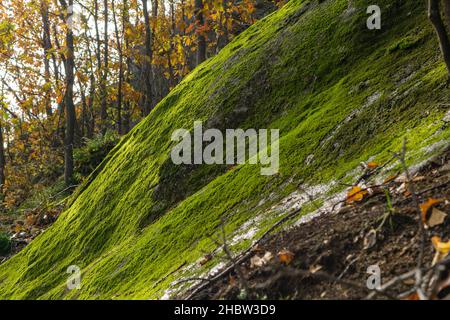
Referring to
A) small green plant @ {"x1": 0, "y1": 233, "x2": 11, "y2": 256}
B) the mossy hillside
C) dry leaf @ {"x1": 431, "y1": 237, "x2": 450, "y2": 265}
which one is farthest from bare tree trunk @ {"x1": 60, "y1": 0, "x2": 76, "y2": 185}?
dry leaf @ {"x1": 431, "y1": 237, "x2": 450, "y2": 265}

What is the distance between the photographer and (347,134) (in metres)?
3.44

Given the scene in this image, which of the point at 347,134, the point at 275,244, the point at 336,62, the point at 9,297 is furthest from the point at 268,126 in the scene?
the point at 9,297

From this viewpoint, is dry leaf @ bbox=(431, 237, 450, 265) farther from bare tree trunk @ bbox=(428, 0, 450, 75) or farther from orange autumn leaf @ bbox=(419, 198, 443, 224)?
bare tree trunk @ bbox=(428, 0, 450, 75)

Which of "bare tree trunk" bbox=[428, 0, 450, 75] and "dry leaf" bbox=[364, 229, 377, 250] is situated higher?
"bare tree trunk" bbox=[428, 0, 450, 75]

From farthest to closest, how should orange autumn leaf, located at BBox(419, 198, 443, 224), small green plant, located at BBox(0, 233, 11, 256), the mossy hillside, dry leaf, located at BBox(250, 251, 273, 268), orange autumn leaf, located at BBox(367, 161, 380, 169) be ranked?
1. small green plant, located at BBox(0, 233, 11, 256)
2. the mossy hillside
3. orange autumn leaf, located at BBox(367, 161, 380, 169)
4. dry leaf, located at BBox(250, 251, 273, 268)
5. orange autumn leaf, located at BBox(419, 198, 443, 224)

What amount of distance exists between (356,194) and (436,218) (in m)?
0.58

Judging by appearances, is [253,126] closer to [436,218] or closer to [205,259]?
[205,259]

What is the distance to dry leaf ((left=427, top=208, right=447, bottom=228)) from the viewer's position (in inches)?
81.8

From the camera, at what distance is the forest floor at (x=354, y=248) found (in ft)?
6.60

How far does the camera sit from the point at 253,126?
4660 mm

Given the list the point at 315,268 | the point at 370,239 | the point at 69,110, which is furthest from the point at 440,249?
the point at 69,110

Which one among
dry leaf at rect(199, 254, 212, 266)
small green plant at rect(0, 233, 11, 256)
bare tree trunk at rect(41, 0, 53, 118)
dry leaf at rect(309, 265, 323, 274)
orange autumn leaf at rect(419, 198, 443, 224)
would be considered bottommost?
small green plant at rect(0, 233, 11, 256)

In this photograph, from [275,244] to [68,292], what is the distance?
259 centimetres
